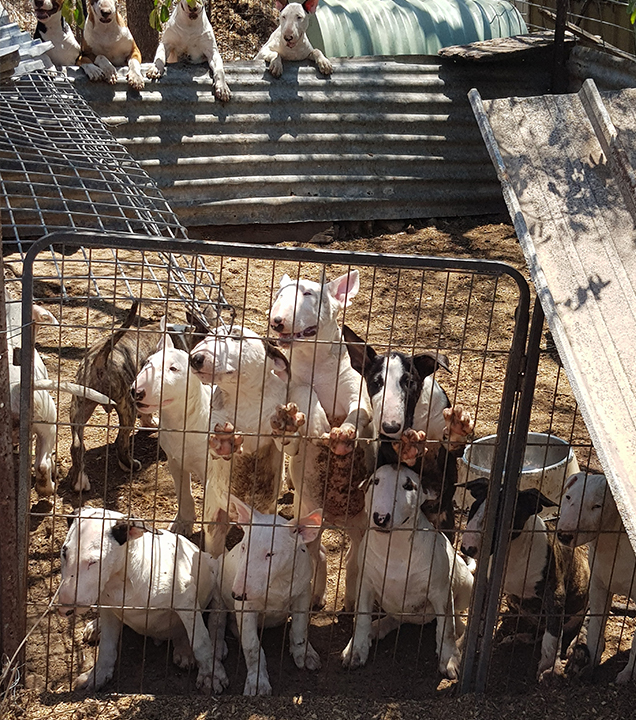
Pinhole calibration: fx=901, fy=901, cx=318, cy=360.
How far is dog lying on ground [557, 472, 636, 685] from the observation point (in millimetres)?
3684

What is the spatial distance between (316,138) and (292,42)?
985mm

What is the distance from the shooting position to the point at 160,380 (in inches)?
156

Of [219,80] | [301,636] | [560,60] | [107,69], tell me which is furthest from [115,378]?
[560,60]

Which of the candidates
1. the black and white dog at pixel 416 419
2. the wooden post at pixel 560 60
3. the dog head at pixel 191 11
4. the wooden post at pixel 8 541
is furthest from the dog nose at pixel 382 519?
the wooden post at pixel 560 60

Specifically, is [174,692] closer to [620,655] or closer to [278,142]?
[620,655]

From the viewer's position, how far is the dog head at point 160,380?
3.95 metres

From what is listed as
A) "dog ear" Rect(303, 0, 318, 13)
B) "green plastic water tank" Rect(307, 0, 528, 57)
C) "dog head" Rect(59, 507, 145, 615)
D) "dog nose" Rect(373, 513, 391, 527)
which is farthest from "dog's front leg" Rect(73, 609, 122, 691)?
"green plastic water tank" Rect(307, 0, 528, 57)

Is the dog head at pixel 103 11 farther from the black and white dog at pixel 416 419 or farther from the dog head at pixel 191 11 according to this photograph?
the black and white dog at pixel 416 419

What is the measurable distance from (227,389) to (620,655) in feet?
7.09

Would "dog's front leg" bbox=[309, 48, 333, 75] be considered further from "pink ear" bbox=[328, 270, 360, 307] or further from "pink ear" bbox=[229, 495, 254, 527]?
"pink ear" bbox=[229, 495, 254, 527]

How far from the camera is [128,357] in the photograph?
529cm

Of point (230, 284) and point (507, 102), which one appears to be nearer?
point (507, 102)

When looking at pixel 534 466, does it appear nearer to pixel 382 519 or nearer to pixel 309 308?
pixel 382 519

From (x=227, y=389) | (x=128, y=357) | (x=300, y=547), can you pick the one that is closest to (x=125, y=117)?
(x=128, y=357)
